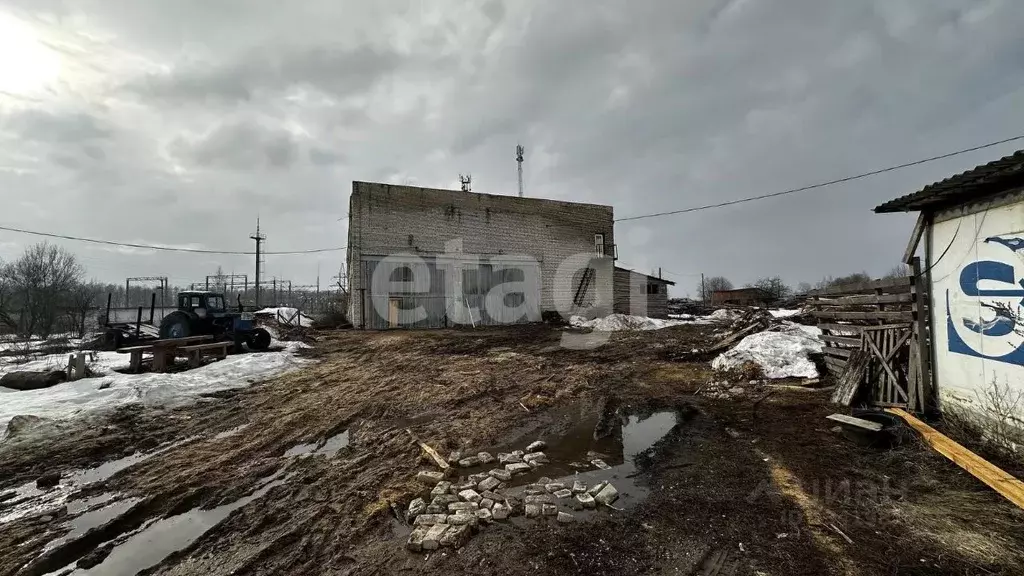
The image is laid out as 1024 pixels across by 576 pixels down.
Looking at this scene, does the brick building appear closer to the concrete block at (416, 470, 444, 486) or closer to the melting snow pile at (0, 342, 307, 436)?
the melting snow pile at (0, 342, 307, 436)

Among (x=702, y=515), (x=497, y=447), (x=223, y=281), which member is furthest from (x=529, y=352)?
(x=223, y=281)

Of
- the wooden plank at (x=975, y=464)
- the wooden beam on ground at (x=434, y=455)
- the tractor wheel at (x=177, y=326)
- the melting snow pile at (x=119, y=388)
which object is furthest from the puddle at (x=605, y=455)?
the tractor wheel at (x=177, y=326)

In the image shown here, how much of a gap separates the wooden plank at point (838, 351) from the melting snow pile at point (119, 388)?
12850 mm

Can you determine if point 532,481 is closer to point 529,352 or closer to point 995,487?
point 995,487

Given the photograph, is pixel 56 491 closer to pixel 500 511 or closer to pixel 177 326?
pixel 500 511

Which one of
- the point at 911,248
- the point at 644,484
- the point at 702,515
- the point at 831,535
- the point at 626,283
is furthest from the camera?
the point at 626,283

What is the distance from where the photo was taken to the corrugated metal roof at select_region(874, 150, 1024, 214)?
14.9 feet

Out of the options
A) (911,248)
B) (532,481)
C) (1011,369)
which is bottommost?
(532,481)

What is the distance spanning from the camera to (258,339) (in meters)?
13.5

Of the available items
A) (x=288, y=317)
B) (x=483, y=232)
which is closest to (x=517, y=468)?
(x=483, y=232)

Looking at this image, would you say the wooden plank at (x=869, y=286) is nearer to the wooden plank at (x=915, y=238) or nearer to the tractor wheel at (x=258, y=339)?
the wooden plank at (x=915, y=238)

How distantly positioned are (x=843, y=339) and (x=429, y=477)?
8464mm

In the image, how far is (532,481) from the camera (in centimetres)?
461

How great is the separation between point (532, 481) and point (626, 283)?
83.1 feet
